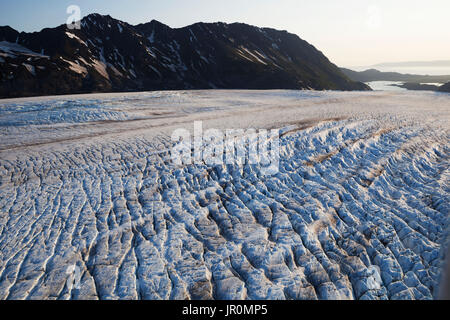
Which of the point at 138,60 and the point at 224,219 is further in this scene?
the point at 138,60

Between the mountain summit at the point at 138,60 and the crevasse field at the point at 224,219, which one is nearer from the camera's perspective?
the crevasse field at the point at 224,219

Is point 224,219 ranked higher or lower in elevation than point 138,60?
lower

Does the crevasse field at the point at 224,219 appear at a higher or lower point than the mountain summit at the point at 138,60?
lower

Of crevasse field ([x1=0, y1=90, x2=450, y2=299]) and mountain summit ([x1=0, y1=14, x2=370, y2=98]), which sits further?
mountain summit ([x1=0, y1=14, x2=370, y2=98])

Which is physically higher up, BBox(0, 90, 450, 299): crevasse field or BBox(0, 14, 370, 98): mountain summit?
BBox(0, 14, 370, 98): mountain summit
